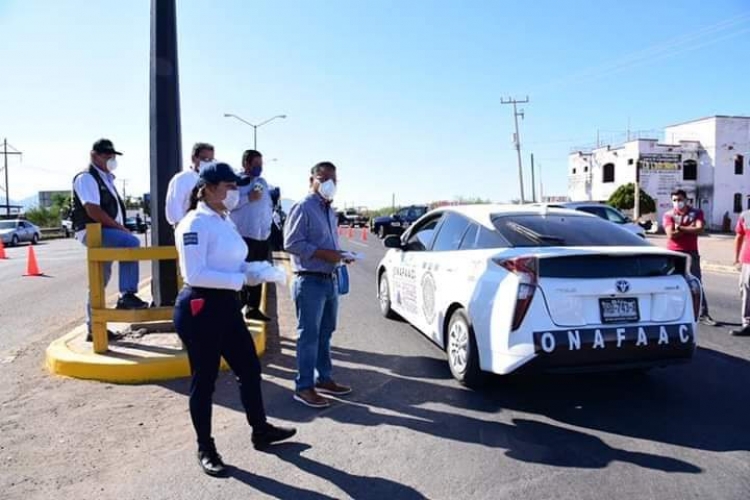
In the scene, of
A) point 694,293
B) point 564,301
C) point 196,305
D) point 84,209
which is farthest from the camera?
point 84,209

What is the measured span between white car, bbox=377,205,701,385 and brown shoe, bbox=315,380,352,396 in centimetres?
99

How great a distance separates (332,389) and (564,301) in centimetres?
201

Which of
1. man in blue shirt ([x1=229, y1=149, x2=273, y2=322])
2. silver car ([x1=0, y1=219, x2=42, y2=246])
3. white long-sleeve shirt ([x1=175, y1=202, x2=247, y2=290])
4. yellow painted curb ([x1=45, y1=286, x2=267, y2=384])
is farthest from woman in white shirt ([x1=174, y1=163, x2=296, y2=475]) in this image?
silver car ([x1=0, y1=219, x2=42, y2=246])

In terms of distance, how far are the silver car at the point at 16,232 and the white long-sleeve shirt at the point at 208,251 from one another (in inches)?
1367

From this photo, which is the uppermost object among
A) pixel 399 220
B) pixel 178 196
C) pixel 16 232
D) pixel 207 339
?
pixel 178 196

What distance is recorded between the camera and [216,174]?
134 inches

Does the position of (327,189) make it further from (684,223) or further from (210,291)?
(684,223)

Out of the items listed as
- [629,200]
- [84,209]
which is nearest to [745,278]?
[84,209]

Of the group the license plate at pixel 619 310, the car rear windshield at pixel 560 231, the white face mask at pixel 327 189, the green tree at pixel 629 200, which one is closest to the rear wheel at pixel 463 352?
the car rear windshield at pixel 560 231

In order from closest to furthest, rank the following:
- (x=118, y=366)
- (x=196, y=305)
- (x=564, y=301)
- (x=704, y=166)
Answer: (x=196, y=305), (x=564, y=301), (x=118, y=366), (x=704, y=166)

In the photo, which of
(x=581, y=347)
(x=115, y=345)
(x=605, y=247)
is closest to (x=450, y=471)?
(x=581, y=347)

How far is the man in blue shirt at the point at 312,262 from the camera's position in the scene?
446 cm

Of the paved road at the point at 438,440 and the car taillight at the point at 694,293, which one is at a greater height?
the car taillight at the point at 694,293

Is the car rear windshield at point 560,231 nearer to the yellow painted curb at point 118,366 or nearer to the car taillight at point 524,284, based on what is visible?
the car taillight at point 524,284
